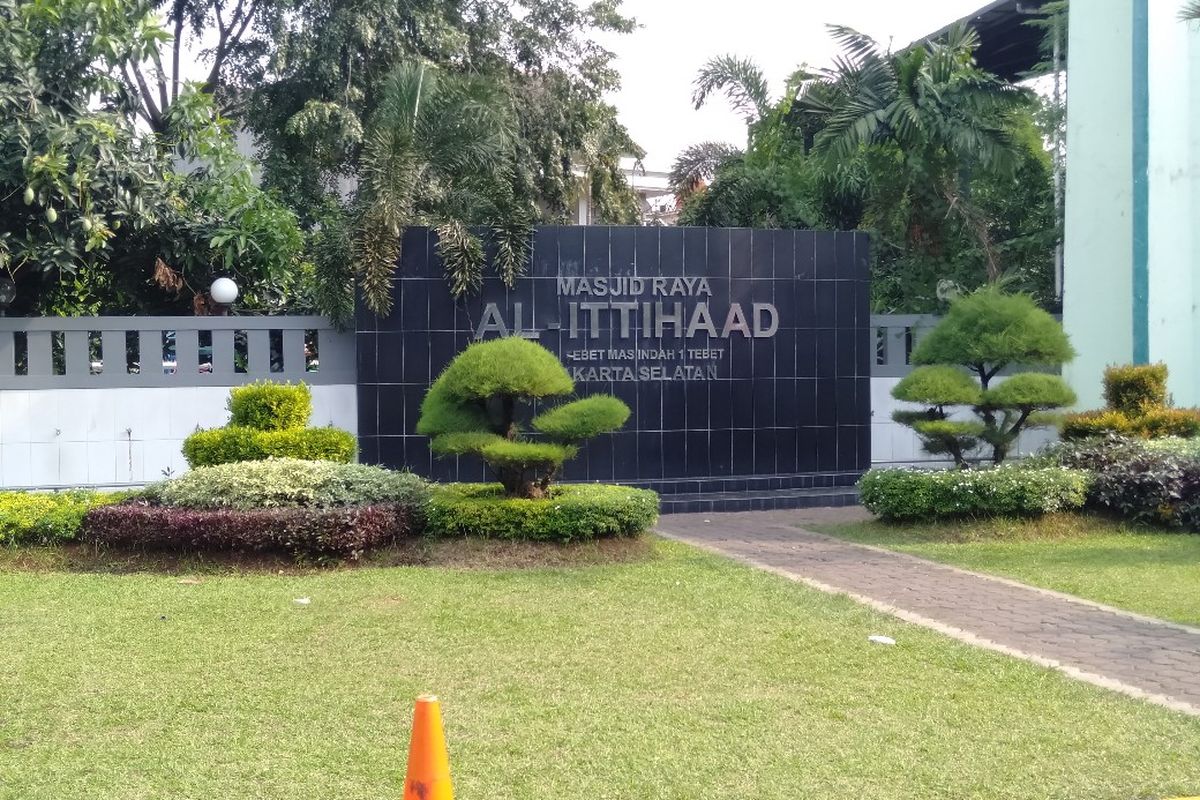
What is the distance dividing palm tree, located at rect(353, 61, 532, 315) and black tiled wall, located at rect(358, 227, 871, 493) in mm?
262

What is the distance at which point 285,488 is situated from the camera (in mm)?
9648

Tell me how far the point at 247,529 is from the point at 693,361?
591 cm

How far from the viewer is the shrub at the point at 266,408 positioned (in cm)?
1155

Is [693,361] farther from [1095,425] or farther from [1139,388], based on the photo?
[1139,388]

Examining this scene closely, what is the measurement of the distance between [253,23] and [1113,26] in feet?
43.4

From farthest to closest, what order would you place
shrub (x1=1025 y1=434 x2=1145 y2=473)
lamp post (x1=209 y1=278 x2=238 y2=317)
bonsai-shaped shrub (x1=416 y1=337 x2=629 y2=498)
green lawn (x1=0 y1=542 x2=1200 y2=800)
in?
lamp post (x1=209 y1=278 x2=238 y2=317) < shrub (x1=1025 y1=434 x2=1145 y2=473) < bonsai-shaped shrub (x1=416 y1=337 x2=629 y2=498) < green lawn (x1=0 y1=542 x2=1200 y2=800)

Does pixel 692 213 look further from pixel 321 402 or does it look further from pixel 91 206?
pixel 91 206

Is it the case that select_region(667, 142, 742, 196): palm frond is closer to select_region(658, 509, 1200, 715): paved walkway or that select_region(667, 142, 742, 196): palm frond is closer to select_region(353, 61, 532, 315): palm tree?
select_region(353, 61, 532, 315): palm tree

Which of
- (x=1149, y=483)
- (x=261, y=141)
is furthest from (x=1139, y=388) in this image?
(x=261, y=141)

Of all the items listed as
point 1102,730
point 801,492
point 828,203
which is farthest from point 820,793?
point 828,203

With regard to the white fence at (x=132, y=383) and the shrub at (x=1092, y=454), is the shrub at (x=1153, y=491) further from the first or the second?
the white fence at (x=132, y=383)

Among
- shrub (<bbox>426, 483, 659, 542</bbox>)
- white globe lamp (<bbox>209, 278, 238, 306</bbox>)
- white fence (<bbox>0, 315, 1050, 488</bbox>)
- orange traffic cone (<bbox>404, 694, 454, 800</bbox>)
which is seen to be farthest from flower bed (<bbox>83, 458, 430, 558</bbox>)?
orange traffic cone (<bbox>404, 694, 454, 800</bbox>)

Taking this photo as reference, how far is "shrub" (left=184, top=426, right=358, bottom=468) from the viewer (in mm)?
11211

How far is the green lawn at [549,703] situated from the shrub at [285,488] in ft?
4.70
